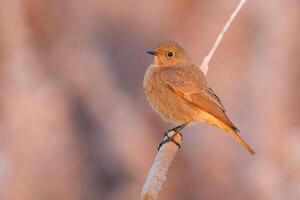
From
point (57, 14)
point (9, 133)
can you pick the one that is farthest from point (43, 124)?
point (57, 14)

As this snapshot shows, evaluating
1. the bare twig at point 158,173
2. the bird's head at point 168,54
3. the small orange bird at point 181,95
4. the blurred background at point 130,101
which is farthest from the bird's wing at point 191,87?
the blurred background at point 130,101

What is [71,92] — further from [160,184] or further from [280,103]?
[160,184]

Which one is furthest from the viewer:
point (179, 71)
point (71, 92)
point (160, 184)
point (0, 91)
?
point (71, 92)

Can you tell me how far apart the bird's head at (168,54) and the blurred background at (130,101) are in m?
4.21

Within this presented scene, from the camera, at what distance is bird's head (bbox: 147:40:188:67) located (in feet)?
18.5

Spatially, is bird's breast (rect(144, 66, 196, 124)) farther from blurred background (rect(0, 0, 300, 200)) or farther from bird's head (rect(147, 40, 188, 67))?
blurred background (rect(0, 0, 300, 200))

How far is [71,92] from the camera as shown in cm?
1148

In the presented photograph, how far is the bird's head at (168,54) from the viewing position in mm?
5629

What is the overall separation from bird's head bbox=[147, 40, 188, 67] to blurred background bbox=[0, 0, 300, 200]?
166 inches

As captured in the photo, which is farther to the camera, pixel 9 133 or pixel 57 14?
pixel 57 14

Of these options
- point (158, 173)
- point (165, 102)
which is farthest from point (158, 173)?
point (165, 102)

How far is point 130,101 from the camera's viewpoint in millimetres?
11055

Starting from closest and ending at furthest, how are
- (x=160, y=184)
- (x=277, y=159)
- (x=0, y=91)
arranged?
1. (x=160, y=184)
2. (x=277, y=159)
3. (x=0, y=91)

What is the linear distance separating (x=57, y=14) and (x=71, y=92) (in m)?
1.24
